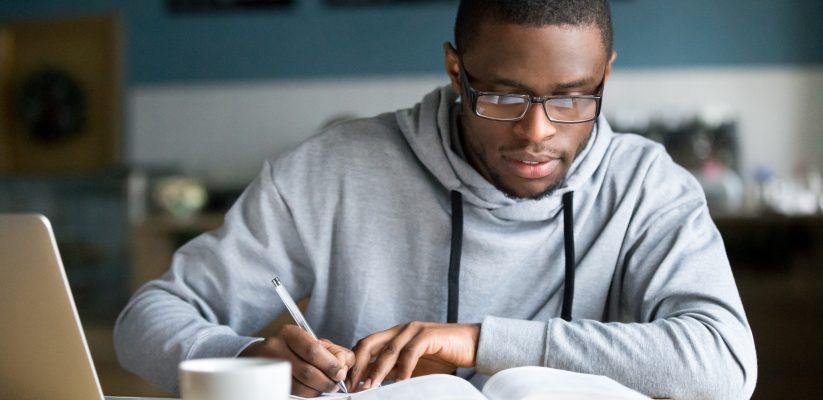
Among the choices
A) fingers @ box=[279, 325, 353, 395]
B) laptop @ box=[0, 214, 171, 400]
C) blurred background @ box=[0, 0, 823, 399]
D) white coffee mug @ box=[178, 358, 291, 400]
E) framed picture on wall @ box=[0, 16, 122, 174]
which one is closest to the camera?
white coffee mug @ box=[178, 358, 291, 400]

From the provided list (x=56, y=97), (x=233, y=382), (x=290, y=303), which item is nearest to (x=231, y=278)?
(x=290, y=303)

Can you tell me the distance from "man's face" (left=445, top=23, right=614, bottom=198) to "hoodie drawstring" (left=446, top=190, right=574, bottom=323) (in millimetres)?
87

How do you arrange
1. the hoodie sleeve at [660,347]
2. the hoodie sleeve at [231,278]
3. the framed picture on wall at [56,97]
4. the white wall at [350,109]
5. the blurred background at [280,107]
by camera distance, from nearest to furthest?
1. the hoodie sleeve at [660,347]
2. the hoodie sleeve at [231,278]
3. the blurred background at [280,107]
4. the white wall at [350,109]
5. the framed picture on wall at [56,97]

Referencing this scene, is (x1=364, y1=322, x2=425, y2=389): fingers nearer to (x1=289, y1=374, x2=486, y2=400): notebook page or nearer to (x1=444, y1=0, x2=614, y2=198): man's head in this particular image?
(x1=289, y1=374, x2=486, y2=400): notebook page

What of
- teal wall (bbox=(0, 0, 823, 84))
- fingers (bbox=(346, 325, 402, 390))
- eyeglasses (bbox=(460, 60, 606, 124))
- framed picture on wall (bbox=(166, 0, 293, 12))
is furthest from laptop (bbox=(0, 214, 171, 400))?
framed picture on wall (bbox=(166, 0, 293, 12))

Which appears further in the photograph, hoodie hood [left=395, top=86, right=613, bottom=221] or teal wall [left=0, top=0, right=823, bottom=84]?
teal wall [left=0, top=0, right=823, bottom=84]

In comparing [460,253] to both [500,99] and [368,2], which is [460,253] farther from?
[368,2]

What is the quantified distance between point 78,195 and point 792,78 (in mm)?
3334

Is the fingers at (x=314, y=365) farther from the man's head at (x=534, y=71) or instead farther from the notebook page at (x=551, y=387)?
the man's head at (x=534, y=71)

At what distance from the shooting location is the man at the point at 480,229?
1310 millimetres

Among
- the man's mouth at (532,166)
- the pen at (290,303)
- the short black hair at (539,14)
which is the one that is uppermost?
the short black hair at (539,14)

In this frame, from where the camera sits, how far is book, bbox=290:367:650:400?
0.91 meters

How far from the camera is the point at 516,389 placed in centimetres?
94

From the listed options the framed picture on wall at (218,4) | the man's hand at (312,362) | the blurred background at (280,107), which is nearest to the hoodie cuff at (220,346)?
the man's hand at (312,362)
